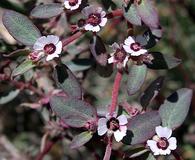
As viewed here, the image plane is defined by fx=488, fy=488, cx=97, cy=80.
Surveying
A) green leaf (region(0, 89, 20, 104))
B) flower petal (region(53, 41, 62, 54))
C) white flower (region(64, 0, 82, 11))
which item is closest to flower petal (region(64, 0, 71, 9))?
white flower (region(64, 0, 82, 11))

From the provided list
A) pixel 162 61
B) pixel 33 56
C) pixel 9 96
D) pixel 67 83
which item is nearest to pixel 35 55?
pixel 33 56

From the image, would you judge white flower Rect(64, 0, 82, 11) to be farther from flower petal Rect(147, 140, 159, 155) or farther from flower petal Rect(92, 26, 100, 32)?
flower petal Rect(147, 140, 159, 155)

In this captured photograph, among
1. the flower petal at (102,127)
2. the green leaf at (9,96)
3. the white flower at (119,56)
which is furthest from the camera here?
the green leaf at (9,96)

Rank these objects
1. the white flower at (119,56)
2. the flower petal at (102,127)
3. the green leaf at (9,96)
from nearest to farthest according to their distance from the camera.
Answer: the flower petal at (102,127) → the white flower at (119,56) → the green leaf at (9,96)

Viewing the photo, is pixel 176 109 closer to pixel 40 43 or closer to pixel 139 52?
pixel 139 52

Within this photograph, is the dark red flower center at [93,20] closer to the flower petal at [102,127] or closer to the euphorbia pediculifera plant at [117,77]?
the euphorbia pediculifera plant at [117,77]

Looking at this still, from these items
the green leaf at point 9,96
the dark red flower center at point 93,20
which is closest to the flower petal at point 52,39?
the dark red flower center at point 93,20

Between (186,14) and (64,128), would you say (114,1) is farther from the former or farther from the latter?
(186,14)
